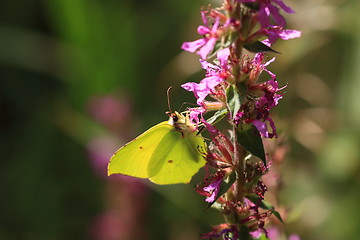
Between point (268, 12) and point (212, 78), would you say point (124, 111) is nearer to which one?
point (212, 78)

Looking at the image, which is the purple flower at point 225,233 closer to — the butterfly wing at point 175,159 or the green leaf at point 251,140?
the green leaf at point 251,140

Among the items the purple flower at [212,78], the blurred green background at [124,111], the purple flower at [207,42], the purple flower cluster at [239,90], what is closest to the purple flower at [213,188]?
the purple flower cluster at [239,90]

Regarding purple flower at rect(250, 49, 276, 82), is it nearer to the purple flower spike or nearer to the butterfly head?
the purple flower spike

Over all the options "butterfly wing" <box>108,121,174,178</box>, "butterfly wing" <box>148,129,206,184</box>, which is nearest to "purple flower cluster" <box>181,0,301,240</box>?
"butterfly wing" <box>148,129,206,184</box>

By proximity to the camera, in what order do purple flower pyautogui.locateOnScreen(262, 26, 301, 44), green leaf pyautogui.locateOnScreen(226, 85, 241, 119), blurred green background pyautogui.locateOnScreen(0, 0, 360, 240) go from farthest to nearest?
blurred green background pyautogui.locateOnScreen(0, 0, 360, 240), purple flower pyautogui.locateOnScreen(262, 26, 301, 44), green leaf pyautogui.locateOnScreen(226, 85, 241, 119)

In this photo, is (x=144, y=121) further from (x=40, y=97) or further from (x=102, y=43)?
(x=40, y=97)

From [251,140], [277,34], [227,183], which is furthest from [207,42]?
[227,183]

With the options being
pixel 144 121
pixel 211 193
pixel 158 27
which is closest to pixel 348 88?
pixel 144 121
